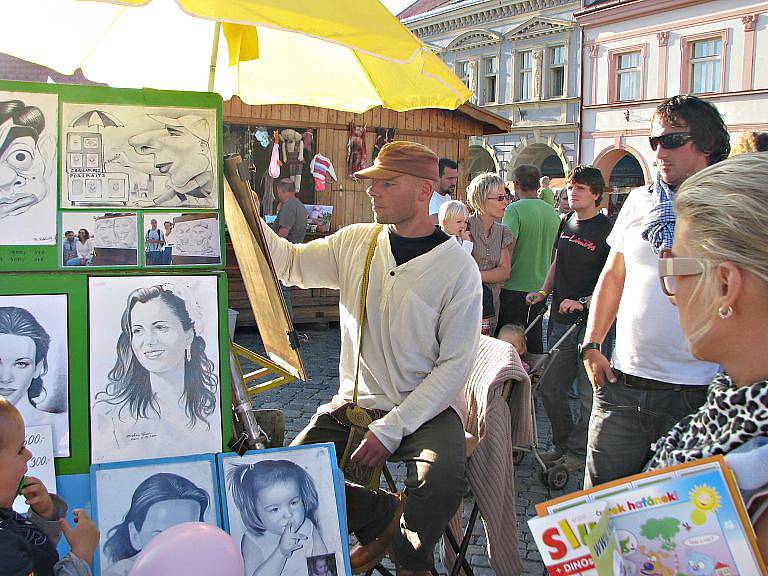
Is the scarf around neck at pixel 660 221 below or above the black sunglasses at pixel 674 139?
below

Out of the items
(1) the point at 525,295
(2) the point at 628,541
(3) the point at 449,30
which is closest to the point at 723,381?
(2) the point at 628,541

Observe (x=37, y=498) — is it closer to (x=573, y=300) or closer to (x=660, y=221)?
(x=660, y=221)

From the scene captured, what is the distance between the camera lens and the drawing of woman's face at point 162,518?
1.92 meters

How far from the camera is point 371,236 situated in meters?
3.23

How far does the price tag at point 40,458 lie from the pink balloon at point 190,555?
460mm

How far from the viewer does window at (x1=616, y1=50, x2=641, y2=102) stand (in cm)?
2745

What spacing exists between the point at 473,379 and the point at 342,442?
2.33ft

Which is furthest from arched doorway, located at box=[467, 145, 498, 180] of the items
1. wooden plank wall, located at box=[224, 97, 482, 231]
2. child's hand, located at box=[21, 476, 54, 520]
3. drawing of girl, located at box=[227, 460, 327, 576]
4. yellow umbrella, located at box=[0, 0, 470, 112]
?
child's hand, located at box=[21, 476, 54, 520]

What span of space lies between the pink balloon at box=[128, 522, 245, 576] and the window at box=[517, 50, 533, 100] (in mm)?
31643

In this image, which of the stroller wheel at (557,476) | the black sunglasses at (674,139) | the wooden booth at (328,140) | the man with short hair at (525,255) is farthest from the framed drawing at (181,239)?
the wooden booth at (328,140)

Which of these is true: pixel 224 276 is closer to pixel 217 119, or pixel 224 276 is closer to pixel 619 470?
pixel 217 119

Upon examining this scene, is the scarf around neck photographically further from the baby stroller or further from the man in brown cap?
the baby stroller

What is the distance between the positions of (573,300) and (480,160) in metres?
31.0

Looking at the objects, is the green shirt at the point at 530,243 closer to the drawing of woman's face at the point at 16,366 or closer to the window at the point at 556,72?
the drawing of woman's face at the point at 16,366
